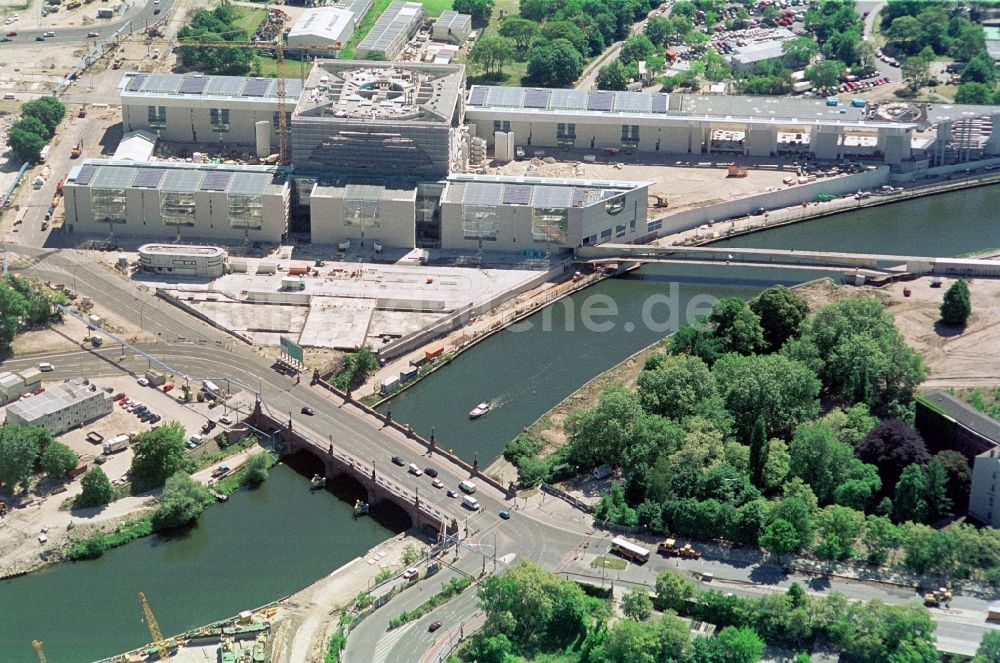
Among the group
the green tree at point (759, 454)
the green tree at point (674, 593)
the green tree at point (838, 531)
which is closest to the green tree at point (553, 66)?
the green tree at point (759, 454)

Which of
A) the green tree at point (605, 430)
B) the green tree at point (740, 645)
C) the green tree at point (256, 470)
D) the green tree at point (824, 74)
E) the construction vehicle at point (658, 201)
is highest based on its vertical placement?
the green tree at point (824, 74)

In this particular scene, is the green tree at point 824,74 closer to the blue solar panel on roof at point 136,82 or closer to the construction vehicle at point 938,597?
the blue solar panel on roof at point 136,82

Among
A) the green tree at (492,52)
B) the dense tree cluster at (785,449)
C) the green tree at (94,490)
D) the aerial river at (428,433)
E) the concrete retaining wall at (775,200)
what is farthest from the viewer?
the green tree at (492,52)

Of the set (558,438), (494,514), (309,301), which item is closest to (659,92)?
(309,301)

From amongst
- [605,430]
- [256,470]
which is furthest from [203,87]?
[605,430]

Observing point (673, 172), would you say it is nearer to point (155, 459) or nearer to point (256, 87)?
point (256, 87)

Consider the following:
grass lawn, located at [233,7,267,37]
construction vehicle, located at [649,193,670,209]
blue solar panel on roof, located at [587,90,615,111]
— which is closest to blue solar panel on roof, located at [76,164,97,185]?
grass lawn, located at [233,7,267,37]

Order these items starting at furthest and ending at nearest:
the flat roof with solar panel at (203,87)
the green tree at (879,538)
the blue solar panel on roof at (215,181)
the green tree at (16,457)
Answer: the flat roof with solar panel at (203,87) → the blue solar panel on roof at (215,181) → the green tree at (16,457) → the green tree at (879,538)
